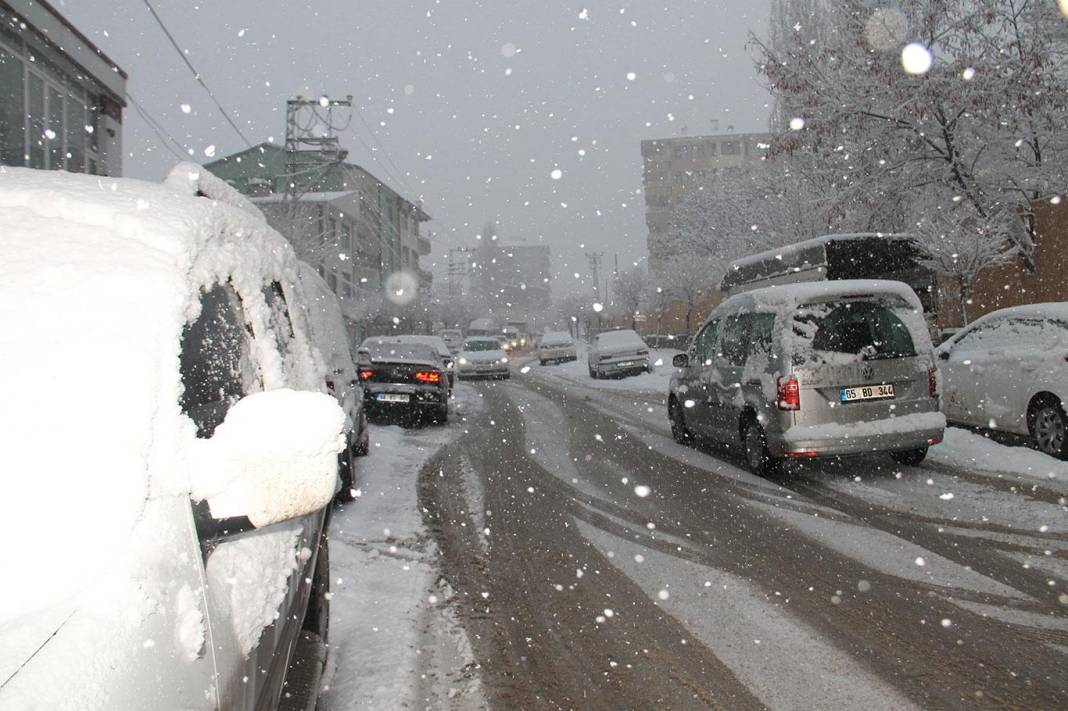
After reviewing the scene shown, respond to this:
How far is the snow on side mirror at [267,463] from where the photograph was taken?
169 centimetres

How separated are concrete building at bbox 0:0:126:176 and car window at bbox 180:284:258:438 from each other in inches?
502

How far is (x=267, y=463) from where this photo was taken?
5.58ft

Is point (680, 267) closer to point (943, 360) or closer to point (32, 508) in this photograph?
point (943, 360)

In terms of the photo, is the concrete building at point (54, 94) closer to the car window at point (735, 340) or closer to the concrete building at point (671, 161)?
the car window at point (735, 340)

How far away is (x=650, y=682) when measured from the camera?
354 cm

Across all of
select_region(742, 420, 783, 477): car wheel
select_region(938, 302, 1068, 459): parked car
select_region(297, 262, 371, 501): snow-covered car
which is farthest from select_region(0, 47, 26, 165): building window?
select_region(938, 302, 1068, 459): parked car

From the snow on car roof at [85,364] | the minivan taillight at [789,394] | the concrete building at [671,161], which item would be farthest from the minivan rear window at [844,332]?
the concrete building at [671,161]

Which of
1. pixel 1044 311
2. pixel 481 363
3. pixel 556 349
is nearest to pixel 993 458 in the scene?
pixel 1044 311

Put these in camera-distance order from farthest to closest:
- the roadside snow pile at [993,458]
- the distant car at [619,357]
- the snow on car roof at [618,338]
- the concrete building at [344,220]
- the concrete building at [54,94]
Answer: the concrete building at [344,220]
the snow on car roof at [618,338]
the distant car at [619,357]
the concrete building at [54,94]
the roadside snow pile at [993,458]

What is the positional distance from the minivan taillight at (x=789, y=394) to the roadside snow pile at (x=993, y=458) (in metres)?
2.23

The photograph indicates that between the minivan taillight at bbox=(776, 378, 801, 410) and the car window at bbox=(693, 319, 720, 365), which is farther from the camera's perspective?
the car window at bbox=(693, 319, 720, 365)

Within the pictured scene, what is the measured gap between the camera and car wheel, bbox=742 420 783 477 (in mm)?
8102

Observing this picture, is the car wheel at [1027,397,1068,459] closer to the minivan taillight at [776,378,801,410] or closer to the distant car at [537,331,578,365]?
the minivan taillight at [776,378,801,410]

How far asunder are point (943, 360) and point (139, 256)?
415 inches
